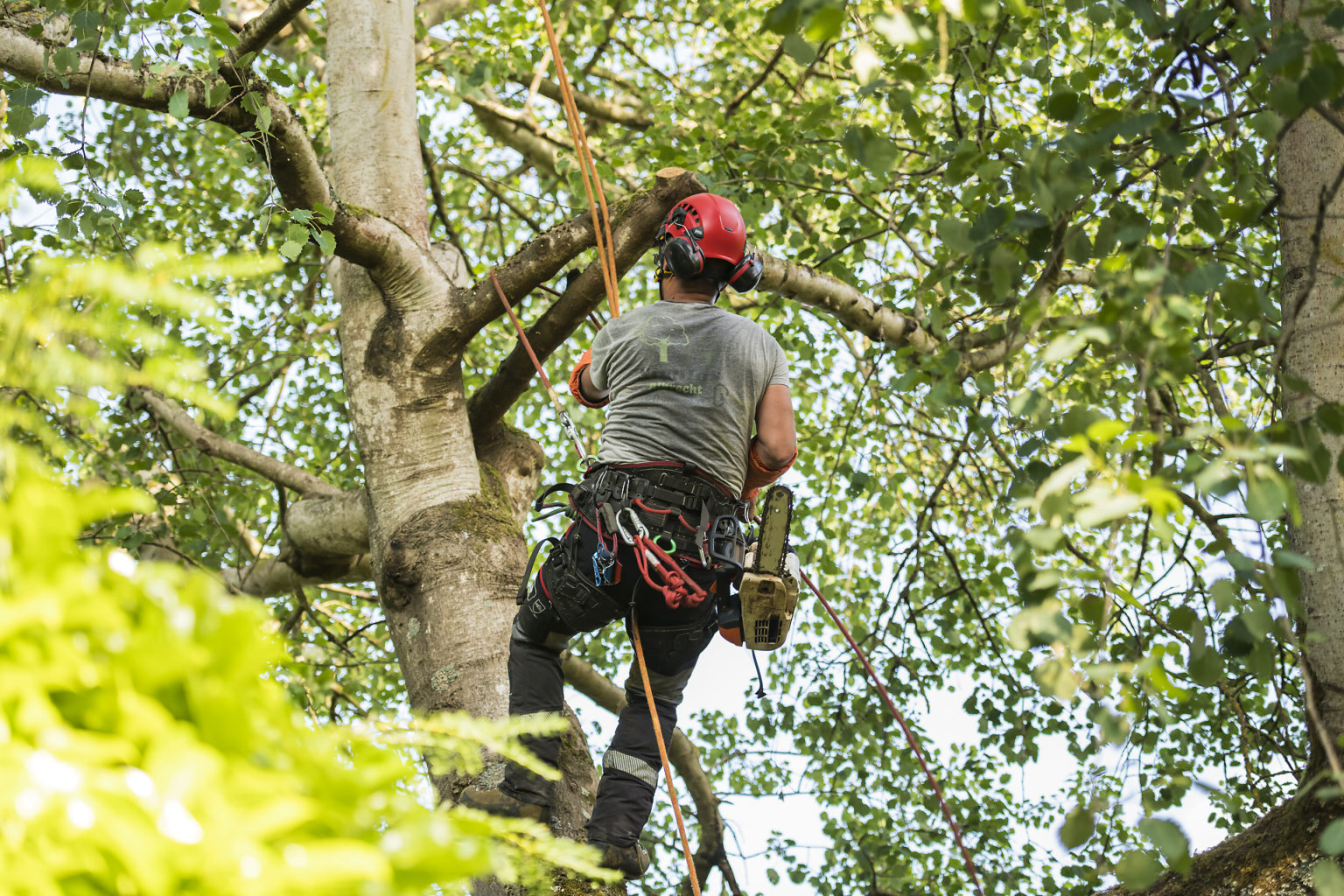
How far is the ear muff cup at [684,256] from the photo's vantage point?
10.3 ft

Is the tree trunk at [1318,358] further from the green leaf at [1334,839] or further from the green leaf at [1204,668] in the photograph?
the green leaf at [1334,839]

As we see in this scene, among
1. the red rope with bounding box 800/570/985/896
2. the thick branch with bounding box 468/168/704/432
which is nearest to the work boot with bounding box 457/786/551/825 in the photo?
the red rope with bounding box 800/570/985/896

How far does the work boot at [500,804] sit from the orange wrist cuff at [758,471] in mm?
1131

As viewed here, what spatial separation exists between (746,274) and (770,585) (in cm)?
105

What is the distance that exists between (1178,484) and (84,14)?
305 cm

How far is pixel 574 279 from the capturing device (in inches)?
157

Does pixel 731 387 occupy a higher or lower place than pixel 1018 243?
higher

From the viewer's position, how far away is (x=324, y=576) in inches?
195

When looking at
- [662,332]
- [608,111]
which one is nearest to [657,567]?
[662,332]

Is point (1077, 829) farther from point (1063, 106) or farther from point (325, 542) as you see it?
point (325, 542)

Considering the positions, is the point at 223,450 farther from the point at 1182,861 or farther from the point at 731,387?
the point at 1182,861

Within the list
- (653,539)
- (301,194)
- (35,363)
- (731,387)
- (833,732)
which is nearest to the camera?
(35,363)

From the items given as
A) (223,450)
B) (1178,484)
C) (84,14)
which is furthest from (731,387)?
(223,450)

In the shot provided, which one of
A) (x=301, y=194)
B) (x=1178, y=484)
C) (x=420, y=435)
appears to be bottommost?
(x=1178, y=484)
